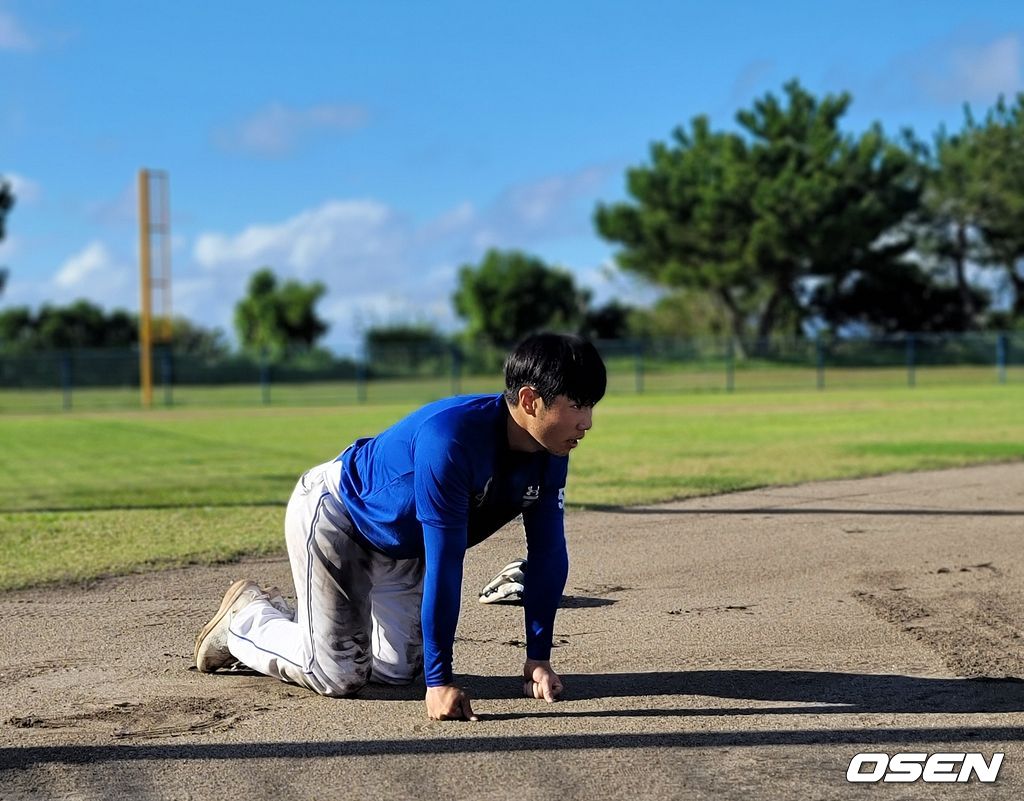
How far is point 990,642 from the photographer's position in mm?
5340

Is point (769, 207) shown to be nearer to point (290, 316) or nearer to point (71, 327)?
point (290, 316)

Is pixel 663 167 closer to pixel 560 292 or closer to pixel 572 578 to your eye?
pixel 560 292

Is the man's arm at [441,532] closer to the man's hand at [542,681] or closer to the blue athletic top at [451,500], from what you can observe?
the blue athletic top at [451,500]

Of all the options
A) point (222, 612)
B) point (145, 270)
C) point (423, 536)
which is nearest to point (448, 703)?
point (423, 536)

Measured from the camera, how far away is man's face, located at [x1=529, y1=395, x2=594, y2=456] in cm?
391

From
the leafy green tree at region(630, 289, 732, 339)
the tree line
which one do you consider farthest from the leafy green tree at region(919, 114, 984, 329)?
the leafy green tree at region(630, 289, 732, 339)

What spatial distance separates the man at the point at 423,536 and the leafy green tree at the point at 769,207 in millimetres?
52165

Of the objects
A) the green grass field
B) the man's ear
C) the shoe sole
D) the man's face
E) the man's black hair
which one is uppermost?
the man's black hair

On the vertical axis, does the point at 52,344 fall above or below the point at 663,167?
below

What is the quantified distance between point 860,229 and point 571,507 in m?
48.7

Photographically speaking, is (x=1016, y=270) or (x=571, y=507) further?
(x=1016, y=270)

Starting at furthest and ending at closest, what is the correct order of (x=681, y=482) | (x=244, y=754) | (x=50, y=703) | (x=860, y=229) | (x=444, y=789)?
(x=860, y=229) → (x=681, y=482) → (x=50, y=703) → (x=244, y=754) → (x=444, y=789)

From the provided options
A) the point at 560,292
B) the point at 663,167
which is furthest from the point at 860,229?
the point at 560,292

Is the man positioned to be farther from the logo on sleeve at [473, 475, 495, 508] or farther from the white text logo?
the white text logo
